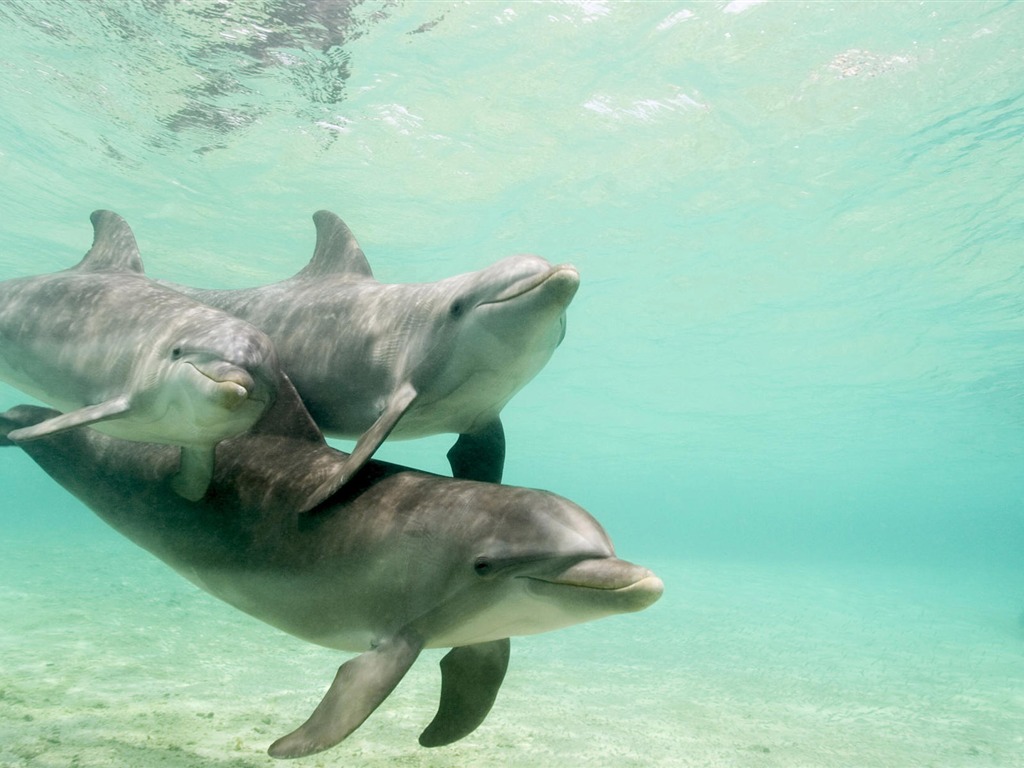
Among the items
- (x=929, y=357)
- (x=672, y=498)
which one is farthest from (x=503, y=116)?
(x=672, y=498)

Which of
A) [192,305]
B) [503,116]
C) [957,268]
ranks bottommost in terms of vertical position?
[192,305]

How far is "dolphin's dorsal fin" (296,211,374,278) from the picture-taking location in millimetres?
6543

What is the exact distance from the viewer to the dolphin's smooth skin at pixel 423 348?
4344 mm

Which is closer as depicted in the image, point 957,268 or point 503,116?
point 503,116

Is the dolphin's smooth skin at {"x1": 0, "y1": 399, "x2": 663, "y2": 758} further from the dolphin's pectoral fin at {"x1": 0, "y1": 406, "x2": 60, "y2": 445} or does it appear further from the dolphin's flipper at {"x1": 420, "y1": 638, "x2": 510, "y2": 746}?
the dolphin's pectoral fin at {"x1": 0, "y1": 406, "x2": 60, "y2": 445}

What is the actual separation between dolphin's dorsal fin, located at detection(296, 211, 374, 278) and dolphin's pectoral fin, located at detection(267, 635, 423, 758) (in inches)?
155

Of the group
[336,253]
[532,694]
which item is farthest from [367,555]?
[532,694]

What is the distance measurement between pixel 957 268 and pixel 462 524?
2683cm

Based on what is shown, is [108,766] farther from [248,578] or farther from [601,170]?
[601,170]

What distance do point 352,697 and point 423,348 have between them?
2.33m

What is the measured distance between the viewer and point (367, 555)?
3.73 m

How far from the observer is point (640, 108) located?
1705 cm

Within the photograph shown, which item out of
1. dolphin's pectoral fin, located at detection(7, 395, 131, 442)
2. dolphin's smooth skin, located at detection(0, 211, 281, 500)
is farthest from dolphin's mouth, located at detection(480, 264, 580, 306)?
dolphin's pectoral fin, located at detection(7, 395, 131, 442)

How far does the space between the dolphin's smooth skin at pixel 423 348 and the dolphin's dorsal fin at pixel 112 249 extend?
1378mm
